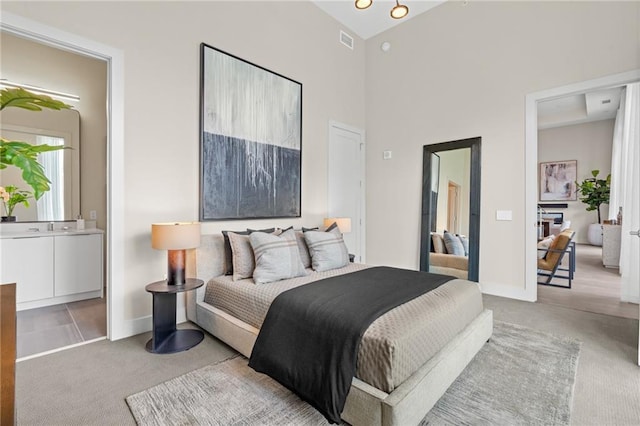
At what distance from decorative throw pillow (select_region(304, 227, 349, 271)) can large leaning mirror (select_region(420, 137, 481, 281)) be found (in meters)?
1.91

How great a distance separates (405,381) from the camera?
1529 mm

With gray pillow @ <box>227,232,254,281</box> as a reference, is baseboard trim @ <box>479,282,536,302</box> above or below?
below

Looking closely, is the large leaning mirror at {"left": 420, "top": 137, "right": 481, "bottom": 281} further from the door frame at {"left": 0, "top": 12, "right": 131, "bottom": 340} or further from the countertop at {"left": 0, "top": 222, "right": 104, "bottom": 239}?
the countertop at {"left": 0, "top": 222, "right": 104, "bottom": 239}

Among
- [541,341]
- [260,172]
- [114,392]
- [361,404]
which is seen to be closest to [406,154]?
[260,172]

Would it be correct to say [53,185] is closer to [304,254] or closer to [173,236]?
[173,236]

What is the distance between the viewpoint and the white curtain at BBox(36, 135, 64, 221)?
3.99 metres

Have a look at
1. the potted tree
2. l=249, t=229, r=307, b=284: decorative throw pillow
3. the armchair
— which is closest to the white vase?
the potted tree

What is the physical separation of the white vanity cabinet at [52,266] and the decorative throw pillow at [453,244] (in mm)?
4640

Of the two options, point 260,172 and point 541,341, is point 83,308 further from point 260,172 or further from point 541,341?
point 541,341

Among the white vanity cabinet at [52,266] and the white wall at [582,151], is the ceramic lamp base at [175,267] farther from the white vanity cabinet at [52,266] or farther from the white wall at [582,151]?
the white wall at [582,151]

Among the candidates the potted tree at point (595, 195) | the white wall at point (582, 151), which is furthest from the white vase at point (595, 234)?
the white wall at point (582, 151)

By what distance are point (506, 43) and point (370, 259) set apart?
3.63 meters

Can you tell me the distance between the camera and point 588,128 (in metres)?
8.52

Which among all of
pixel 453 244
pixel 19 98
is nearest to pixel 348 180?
pixel 453 244
